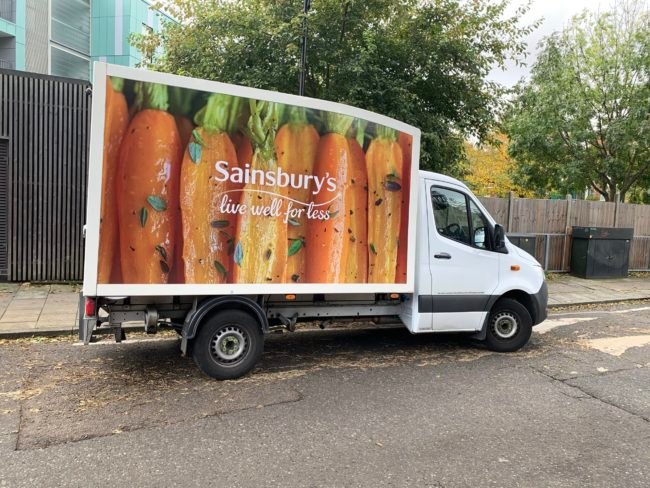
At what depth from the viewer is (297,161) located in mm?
5590

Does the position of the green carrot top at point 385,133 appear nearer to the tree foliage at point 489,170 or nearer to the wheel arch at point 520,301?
the wheel arch at point 520,301

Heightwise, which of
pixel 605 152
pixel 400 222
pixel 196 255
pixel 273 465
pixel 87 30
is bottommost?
pixel 273 465

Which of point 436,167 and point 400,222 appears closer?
point 400,222

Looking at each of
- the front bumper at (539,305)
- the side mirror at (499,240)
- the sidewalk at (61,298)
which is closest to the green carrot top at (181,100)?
the side mirror at (499,240)

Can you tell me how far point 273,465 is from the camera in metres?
3.77

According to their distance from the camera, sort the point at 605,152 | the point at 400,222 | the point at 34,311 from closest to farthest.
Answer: the point at 400,222, the point at 34,311, the point at 605,152

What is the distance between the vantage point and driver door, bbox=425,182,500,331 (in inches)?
256

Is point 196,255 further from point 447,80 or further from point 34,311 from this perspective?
point 447,80

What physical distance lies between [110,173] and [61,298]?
5688mm

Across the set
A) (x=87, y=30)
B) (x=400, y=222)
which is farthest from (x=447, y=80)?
(x=87, y=30)

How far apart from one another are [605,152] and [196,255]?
1639 centimetres

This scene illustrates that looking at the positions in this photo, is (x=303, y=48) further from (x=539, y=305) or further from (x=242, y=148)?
(x=539, y=305)

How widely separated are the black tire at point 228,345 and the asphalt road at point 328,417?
170mm

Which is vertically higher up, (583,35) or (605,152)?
(583,35)
